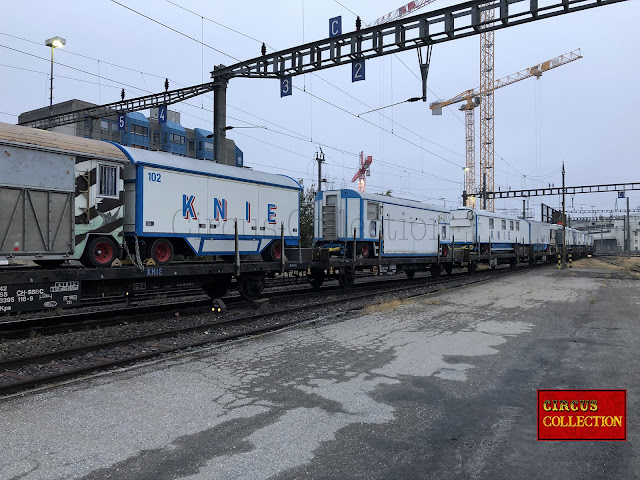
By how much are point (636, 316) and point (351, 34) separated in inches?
495

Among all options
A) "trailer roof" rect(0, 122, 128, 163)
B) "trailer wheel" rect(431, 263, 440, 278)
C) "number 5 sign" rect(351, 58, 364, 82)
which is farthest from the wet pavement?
"trailer wheel" rect(431, 263, 440, 278)

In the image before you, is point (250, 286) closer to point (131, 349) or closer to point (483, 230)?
point (131, 349)

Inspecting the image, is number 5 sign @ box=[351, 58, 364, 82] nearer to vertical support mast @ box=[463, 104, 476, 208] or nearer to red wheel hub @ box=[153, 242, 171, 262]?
red wheel hub @ box=[153, 242, 171, 262]

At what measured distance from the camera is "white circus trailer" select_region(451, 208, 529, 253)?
27.0 meters

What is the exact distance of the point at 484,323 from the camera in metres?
10.2

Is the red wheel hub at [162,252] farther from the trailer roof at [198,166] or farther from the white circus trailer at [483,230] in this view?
the white circus trailer at [483,230]

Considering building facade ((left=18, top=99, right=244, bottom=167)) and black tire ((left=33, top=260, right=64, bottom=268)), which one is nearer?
black tire ((left=33, top=260, right=64, bottom=268))

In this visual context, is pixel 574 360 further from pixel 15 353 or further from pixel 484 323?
pixel 15 353

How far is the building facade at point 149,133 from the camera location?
52.9 meters

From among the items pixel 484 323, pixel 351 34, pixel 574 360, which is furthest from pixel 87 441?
pixel 351 34

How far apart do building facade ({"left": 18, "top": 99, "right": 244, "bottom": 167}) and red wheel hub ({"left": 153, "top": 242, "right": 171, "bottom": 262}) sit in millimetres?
43981

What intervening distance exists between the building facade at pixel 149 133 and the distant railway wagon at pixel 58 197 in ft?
147

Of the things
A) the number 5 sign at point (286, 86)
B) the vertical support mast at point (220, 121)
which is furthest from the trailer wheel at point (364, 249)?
the number 5 sign at point (286, 86)

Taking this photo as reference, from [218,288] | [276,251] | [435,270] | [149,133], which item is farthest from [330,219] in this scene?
[149,133]
